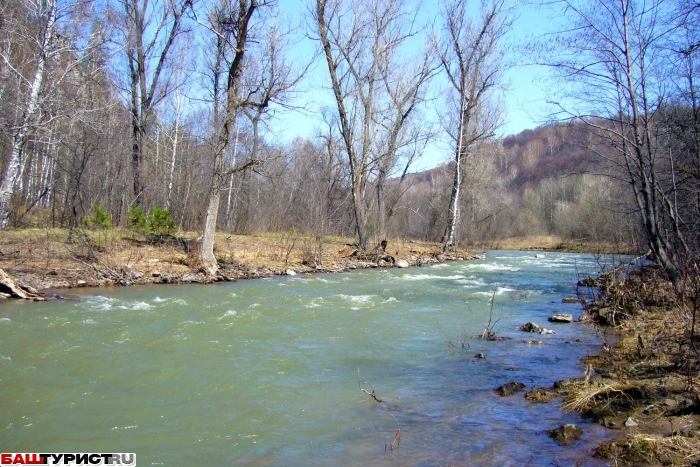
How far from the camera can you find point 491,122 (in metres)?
28.7

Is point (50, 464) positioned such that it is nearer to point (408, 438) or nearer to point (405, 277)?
point (408, 438)

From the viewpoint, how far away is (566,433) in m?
3.89

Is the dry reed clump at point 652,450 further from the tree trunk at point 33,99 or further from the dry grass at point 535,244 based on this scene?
the dry grass at point 535,244

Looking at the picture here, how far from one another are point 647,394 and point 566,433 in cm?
121

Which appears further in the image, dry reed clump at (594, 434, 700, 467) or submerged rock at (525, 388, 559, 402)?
submerged rock at (525, 388, 559, 402)

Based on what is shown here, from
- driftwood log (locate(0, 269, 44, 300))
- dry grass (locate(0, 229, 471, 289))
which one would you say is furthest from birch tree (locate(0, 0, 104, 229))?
driftwood log (locate(0, 269, 44, 300))

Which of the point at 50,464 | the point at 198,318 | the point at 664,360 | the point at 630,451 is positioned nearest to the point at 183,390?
the point at 50,464

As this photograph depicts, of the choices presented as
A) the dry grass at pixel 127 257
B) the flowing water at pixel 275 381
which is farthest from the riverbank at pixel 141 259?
the flowing water at pixel 275 381

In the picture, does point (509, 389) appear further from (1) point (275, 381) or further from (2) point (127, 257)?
(2) point (127, 257)

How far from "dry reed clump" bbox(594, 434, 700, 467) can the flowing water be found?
213mm

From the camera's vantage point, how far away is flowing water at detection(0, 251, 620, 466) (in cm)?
382

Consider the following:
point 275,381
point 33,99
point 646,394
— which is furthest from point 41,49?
point 646,394

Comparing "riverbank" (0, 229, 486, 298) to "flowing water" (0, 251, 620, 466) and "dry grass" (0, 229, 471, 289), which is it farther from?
"flowing water" (0, 251, 620, 466)

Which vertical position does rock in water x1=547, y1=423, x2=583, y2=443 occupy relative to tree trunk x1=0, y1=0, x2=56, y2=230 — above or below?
below
